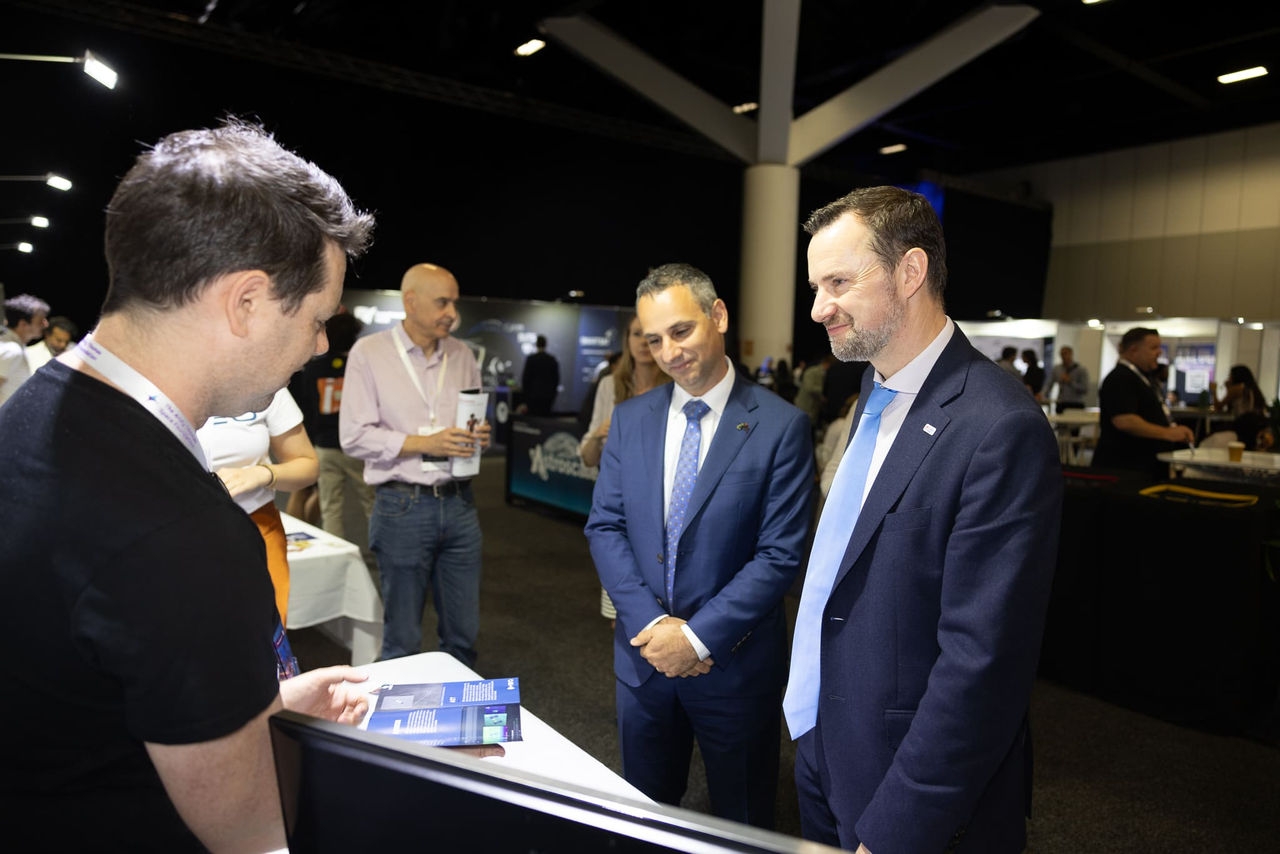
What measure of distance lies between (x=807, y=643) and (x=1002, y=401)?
Result: 0.52 m

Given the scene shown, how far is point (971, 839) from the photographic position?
125 centimetres

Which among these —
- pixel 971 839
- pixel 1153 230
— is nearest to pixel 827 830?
pixel 971 839

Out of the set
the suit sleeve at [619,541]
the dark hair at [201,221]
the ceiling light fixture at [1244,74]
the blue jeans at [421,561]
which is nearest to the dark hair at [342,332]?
the blue jeans at [421,561]

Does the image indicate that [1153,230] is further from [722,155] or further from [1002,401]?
[1002,401]

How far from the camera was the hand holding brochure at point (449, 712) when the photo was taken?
4.12 feet

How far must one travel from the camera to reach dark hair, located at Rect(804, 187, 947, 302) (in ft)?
4.31

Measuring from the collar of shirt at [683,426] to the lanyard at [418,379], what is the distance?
1.21 m

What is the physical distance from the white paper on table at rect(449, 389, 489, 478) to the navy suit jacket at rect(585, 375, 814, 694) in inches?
29.9

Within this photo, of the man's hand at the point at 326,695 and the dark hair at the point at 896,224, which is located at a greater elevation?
the dark hair at the point at 896,224

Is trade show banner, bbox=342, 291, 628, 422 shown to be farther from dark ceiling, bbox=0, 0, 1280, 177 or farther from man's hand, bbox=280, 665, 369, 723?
man's hand, bbox=280, 665, 369, 723

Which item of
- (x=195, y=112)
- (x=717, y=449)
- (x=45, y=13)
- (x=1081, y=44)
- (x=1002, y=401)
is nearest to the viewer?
(x=1002, y=401)

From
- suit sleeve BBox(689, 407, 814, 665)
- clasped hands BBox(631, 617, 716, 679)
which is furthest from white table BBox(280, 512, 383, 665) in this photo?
suit sleeve BBox(689, 407, 814, 665)

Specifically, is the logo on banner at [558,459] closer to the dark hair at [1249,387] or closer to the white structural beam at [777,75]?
the white structural beam at [777,75]

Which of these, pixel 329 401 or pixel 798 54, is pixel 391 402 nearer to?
pixel 329 401
